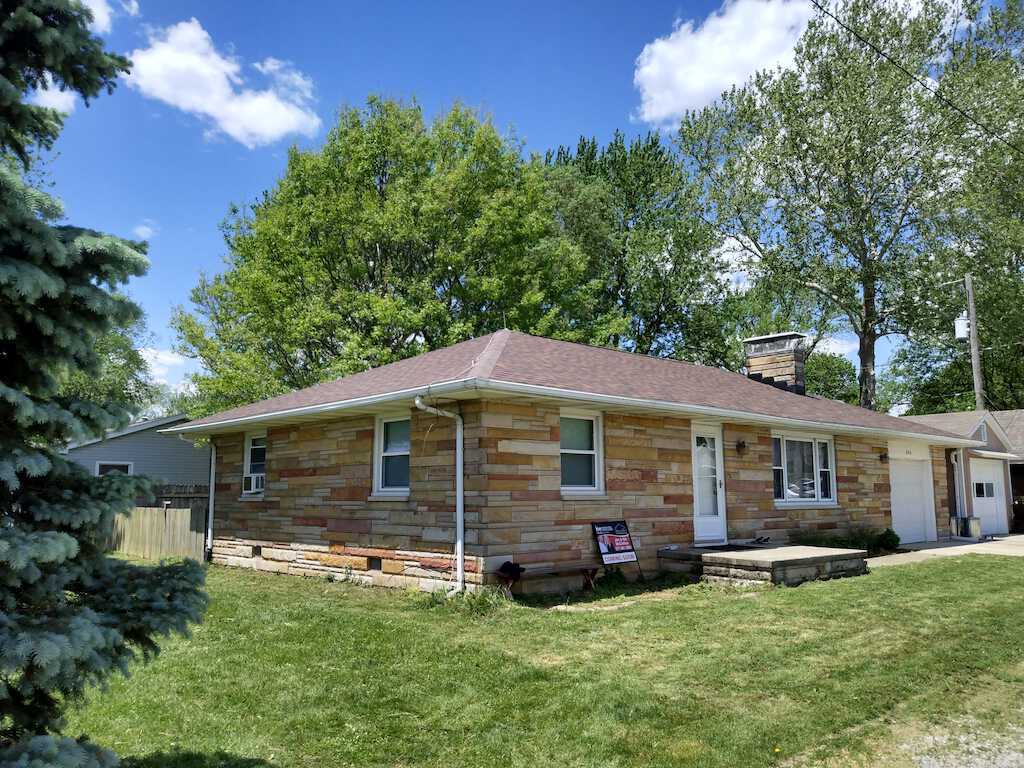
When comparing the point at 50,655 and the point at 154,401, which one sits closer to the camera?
the point at 50,655

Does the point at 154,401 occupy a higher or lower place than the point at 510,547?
higher

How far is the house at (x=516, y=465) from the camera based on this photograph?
945cm

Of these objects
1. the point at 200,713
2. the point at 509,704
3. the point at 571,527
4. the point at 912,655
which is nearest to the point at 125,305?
the point at 200,713

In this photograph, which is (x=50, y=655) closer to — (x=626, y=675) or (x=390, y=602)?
(x=626, y=675)

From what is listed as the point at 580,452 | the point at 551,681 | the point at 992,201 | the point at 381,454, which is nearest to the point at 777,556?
the point at 580,452

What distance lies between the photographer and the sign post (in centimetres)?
1026

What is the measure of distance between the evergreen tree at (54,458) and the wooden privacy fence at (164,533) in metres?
11.6

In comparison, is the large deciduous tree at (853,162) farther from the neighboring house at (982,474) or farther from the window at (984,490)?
the window at (984,490)

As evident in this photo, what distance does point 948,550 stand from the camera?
15.8 m

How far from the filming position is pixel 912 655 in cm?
642

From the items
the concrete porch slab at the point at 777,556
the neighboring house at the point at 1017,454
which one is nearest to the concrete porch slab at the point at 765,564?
the concrete porch slab at the point at 777,556

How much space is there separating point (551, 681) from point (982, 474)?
836 inches

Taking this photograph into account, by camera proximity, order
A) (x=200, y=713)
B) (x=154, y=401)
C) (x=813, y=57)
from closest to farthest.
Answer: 1. (x=200, y=713)
2. (x=813, y=57)
3. (x=154, y=401)

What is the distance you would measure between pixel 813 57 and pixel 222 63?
62.4 feet
